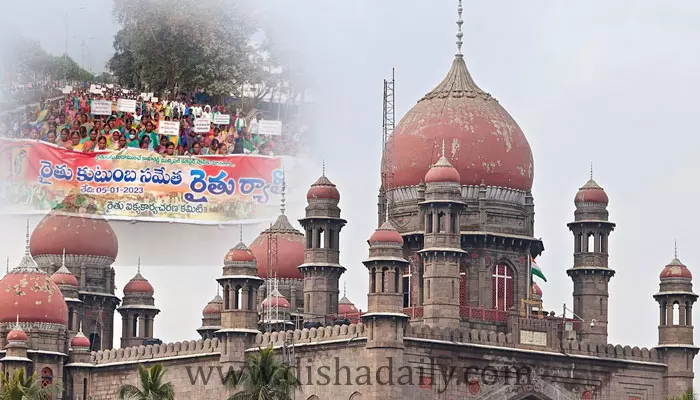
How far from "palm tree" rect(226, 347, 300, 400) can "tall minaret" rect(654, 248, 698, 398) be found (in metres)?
20.3

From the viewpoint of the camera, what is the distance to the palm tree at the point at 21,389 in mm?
84875

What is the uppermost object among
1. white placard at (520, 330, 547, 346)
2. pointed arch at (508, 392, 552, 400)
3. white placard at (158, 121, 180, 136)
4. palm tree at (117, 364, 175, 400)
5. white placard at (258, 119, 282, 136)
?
white placard at (158, 121, 180, 136)

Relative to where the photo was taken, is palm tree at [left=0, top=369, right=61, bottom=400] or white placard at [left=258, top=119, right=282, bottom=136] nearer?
white placard at [left=258, top=119, right=282, bottom=136]

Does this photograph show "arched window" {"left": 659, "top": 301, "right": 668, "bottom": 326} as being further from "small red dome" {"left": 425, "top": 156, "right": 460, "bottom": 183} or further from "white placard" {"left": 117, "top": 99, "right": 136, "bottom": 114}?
"white placard" {"left": 117, "top": 99, "right": 136, "bottom": 114}

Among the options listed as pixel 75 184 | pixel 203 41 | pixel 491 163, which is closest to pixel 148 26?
pixel 203 41

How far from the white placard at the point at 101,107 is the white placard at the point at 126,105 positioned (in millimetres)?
643

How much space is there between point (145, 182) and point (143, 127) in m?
2.97

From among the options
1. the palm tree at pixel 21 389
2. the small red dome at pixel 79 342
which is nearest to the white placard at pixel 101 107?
the palm tree at pixel 21 389

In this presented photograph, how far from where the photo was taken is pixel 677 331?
92.4 metres

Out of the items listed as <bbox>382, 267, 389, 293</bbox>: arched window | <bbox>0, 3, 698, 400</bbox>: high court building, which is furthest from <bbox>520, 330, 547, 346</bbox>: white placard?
<bbox>382, 267, 389, 293</bbox>: arched window

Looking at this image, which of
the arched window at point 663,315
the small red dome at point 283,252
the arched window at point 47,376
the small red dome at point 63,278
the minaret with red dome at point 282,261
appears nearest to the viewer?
the arched window at point 663,315

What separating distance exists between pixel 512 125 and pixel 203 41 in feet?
122

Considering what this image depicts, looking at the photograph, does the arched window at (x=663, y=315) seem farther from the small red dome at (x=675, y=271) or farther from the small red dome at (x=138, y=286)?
the small red dome at (x=138, y=286)

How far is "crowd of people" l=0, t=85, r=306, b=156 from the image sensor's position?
63.9 metres
